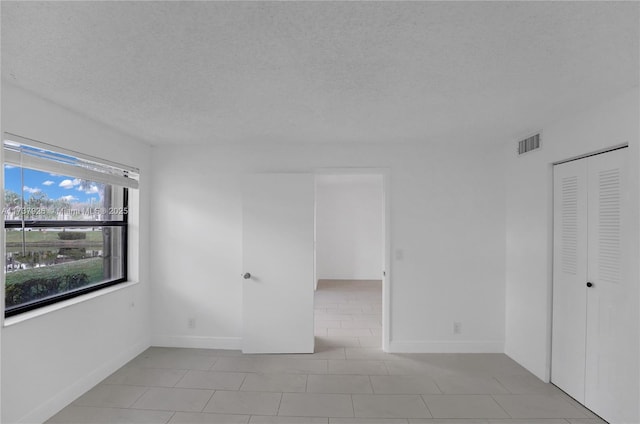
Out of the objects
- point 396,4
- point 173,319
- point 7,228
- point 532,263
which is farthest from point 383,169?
point 7,228

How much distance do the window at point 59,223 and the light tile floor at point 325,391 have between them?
3.16 ft

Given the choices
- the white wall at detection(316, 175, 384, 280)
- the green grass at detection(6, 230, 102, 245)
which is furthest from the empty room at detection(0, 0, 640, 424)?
the white wall at detection(316, 175, 384, 280)

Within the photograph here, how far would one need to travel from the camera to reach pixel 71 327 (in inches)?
103

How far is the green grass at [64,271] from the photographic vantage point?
91.1 inches

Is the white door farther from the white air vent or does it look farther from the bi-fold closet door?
the bi-fold closet door

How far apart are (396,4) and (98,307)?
3.36 m

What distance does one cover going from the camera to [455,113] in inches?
104

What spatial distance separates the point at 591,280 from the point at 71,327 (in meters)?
4.23

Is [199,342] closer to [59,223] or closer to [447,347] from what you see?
[59,223]

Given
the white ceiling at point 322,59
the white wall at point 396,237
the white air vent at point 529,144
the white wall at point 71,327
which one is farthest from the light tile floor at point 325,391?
the white ceiling at point 322,59

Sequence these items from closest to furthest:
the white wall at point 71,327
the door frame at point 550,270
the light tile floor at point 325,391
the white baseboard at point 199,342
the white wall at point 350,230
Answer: the white wall at point 71,327, the light tile floor at point 325,391, the door frame at point 550,270, the white baseboard at point 199,342, the white wall at point 350,230

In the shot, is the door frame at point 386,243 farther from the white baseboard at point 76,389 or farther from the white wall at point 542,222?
the white baseboard at point 76,389

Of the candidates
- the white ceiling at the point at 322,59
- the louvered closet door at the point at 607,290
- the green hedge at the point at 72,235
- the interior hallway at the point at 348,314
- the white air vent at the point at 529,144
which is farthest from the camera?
the interior hallway at the point at 348,314

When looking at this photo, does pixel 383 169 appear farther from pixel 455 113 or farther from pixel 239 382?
pixel 239 382
